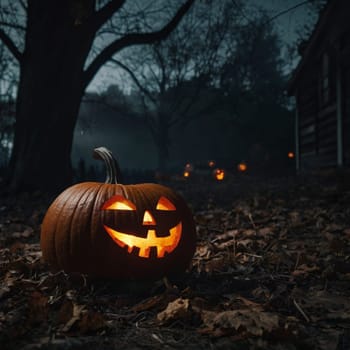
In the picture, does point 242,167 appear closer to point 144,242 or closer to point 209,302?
point 144,242

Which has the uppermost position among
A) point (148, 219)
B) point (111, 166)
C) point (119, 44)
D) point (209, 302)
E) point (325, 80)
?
point (119, 44)

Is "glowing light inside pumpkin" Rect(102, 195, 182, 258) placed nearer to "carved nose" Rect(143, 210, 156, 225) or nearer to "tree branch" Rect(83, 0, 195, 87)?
"carved nose" Rect(143, 210, 156, 225)

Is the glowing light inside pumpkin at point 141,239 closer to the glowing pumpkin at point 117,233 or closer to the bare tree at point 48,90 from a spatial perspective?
the glowing pumpkin at point 117,233

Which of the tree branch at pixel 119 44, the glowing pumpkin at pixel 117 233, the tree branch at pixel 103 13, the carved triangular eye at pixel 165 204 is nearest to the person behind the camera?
the glowing pumpkin at pixel 117 233

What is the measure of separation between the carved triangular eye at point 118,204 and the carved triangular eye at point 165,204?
199 mm

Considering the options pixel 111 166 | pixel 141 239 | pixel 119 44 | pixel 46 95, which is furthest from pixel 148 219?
pixel 119 44

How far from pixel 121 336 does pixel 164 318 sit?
0.22m

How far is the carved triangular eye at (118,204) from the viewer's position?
2.31 m

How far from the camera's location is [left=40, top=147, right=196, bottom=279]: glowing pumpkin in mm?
2240

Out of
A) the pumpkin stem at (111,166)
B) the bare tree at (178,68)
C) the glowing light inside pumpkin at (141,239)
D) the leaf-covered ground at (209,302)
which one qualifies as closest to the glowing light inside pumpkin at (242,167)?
the bare tree at (178,68)

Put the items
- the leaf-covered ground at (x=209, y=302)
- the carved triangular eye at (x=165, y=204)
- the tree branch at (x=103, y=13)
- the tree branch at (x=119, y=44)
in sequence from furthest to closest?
the tree branch at (x=119, y=44), the tree branch at (x=103, y=13), the carved triangular eye at (x=165, y=204), the leaf-covered ground at (x=209, y=302)

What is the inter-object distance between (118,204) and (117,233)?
0.60 ft

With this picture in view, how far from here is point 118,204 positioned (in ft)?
7.70

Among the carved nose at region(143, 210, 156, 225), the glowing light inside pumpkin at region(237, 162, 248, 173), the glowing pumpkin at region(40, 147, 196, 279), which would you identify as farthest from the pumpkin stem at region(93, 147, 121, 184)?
the glowing light inside pumpkin at region(237, 162, 248, 173)
